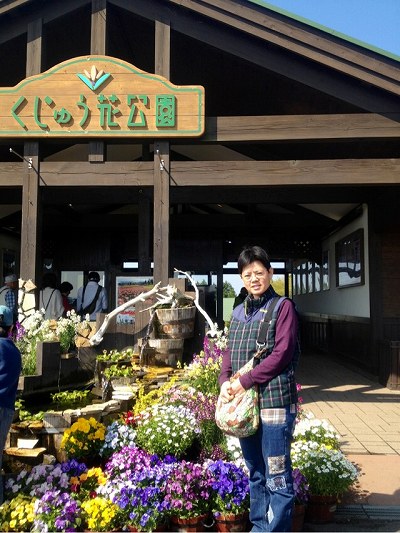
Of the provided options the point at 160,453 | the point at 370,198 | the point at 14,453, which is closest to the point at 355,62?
the point at 370,198

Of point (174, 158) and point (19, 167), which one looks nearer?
point (19, 167)

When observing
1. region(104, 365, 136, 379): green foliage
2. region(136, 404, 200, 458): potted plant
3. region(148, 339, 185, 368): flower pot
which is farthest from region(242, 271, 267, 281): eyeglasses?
region(148, 339, 185, 368): flower pot

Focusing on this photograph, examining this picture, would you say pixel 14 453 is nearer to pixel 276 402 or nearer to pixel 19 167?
pixel 276 402

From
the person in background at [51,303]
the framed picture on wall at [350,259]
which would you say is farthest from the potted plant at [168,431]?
the framed picture on wall at [350,259]

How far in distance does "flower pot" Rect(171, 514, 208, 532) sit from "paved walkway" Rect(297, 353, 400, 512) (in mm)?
1085

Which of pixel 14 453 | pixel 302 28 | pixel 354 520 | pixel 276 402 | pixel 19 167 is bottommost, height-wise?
pixel 354 520

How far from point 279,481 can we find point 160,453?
53.1 inches

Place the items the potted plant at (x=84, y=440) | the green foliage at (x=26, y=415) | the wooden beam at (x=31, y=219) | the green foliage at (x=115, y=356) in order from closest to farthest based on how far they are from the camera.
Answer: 1. the potted plant at (x=84, y=440)
2. the green foliage at (x=26, y=415)
3. the green foliage at (x=115, y=356)
4. the wooden beam at (x=31, y=219)

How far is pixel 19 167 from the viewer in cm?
683

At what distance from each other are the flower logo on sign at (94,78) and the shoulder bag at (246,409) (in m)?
4.95

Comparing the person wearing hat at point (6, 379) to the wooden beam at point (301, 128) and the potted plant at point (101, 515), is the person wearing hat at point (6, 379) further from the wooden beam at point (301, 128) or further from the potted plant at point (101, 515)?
the wooden beam at point (301, 128)

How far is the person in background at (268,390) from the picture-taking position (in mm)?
2668

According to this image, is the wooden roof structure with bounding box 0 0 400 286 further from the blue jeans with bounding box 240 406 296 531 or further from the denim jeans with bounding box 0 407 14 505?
the blue jeans with bounding box 240 406 296 531

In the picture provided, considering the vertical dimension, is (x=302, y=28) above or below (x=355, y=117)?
above
